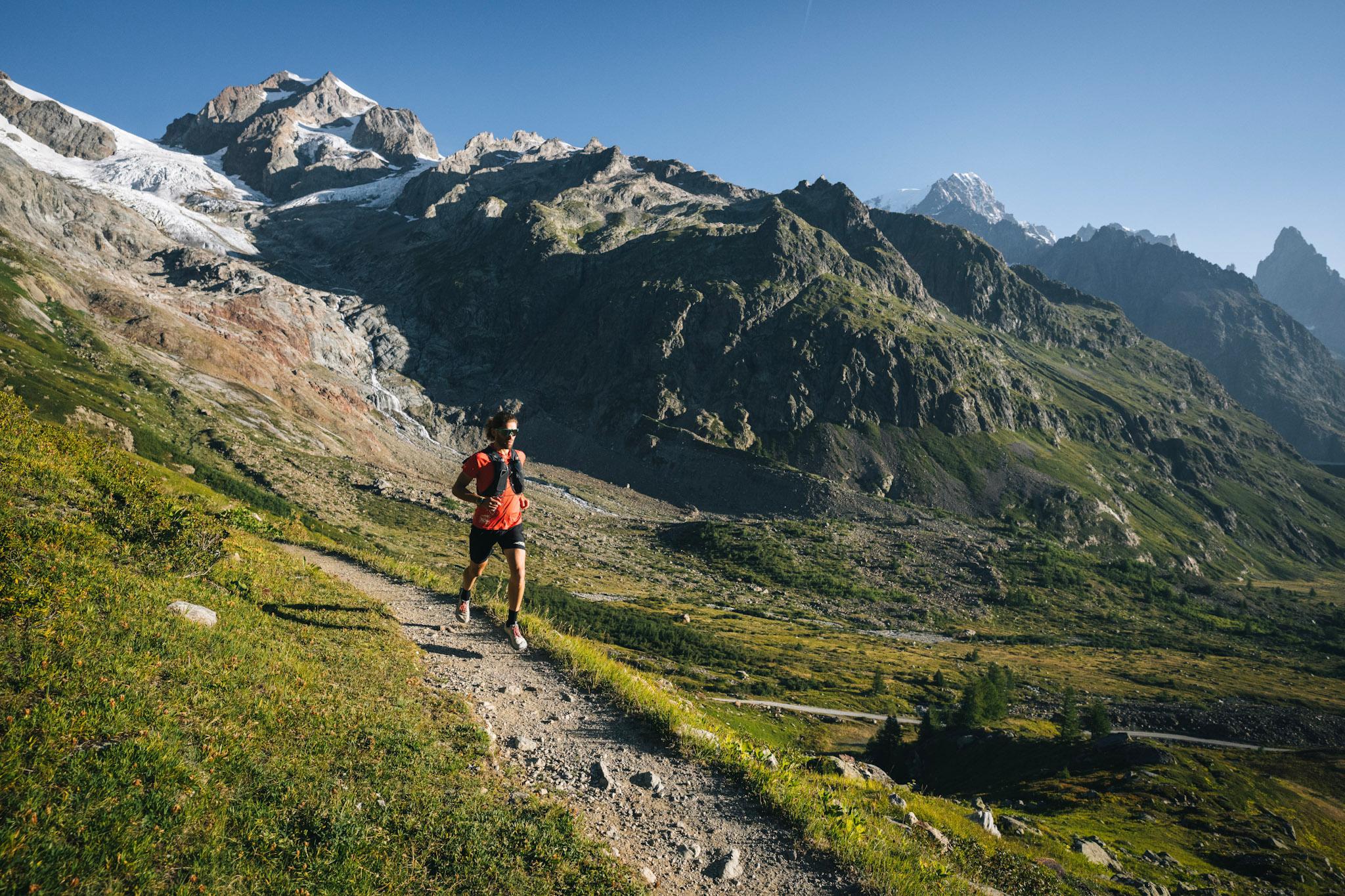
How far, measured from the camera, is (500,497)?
13.5m

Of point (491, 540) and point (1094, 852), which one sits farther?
point (1094, 852)

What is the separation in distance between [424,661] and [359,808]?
6.09 m

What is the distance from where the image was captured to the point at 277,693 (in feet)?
27.3

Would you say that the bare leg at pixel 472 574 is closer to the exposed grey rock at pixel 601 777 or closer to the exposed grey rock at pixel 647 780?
the exposed grey rock at pixel 601 777

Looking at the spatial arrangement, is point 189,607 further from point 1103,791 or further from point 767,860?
point 1103,791

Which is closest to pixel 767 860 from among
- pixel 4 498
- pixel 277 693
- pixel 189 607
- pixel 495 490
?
pixel 277 693

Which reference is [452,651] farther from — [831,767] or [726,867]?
[831,767]

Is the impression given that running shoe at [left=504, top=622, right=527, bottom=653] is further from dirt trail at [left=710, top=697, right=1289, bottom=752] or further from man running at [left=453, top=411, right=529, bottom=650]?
dirt trail at [left=710, top=697, right=1289, bottom=752]

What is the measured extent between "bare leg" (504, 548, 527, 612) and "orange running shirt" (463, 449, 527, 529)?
0.62 metres

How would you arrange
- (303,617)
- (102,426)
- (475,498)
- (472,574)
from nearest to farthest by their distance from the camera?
(303,617)
(475,498)
(472,574)
(102,426)

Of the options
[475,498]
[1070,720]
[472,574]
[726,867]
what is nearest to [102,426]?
[472,574]

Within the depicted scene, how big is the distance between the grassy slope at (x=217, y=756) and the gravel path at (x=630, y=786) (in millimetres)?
779

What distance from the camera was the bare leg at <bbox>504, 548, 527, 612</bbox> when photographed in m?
13.6

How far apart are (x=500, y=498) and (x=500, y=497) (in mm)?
30
